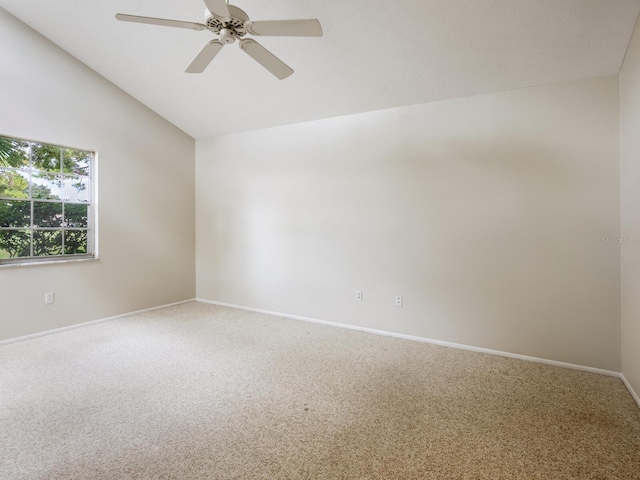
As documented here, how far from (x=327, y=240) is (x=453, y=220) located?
1434mm

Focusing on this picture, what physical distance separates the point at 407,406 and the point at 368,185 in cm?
226

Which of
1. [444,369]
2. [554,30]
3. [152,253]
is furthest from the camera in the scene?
[152,253]

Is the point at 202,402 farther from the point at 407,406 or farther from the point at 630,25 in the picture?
the point at 630,25

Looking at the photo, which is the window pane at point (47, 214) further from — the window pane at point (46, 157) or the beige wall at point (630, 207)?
the beige wall at point (630, 207)

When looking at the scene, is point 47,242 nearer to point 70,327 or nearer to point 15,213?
point 15,213

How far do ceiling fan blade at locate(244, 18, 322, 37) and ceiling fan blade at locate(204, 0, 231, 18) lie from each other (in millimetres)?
137

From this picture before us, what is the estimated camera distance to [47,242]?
3.47 meters

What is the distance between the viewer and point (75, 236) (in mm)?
3695

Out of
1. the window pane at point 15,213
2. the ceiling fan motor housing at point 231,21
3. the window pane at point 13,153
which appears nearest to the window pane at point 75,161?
the window pane at point 13,153

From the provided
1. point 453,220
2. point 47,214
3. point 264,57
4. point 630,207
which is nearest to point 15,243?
point 47,214

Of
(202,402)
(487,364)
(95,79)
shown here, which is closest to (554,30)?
(487,364)

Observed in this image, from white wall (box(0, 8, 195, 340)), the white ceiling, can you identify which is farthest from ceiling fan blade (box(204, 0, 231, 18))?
white wall (box(0, 8, 195, 340))

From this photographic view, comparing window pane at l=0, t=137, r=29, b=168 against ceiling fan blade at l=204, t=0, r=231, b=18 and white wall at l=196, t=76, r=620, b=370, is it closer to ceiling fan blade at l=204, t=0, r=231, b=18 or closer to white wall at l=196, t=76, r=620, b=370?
white wall at l=196, t=76, r=620, b=370

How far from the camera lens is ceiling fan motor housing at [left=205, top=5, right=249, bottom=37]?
67.9 inches
